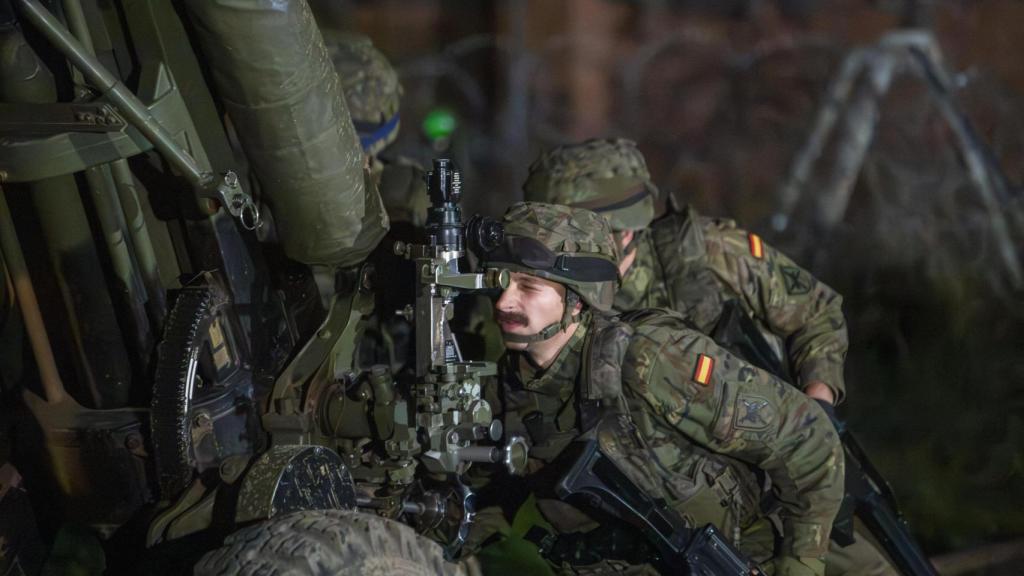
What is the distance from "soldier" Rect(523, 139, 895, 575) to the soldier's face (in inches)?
40.8

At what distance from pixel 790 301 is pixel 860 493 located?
0.85 m

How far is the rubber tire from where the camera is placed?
2.27 meters

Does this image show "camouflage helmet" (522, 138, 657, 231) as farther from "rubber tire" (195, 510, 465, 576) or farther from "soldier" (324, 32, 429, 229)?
"rubber tire" (195, 510, 465, 576)

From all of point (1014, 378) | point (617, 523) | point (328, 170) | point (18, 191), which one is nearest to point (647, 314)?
point (617, 523)

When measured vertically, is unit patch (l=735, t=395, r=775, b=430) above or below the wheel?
below

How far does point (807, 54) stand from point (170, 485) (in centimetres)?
568

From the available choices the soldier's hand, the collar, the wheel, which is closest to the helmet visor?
the wheel

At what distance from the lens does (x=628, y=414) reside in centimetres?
345

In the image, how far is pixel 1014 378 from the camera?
6.07m

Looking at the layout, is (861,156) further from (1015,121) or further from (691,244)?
(691,244)

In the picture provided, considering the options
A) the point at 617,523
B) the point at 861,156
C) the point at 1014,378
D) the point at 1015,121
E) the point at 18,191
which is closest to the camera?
the point at 18,191

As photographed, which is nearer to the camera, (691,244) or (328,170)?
(328,170)

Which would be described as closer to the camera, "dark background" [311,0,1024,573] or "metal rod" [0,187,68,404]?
"metal rod" [0,187,68,404]

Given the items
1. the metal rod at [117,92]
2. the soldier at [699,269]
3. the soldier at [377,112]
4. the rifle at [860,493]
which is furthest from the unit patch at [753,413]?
the metal rod at [117,92]
